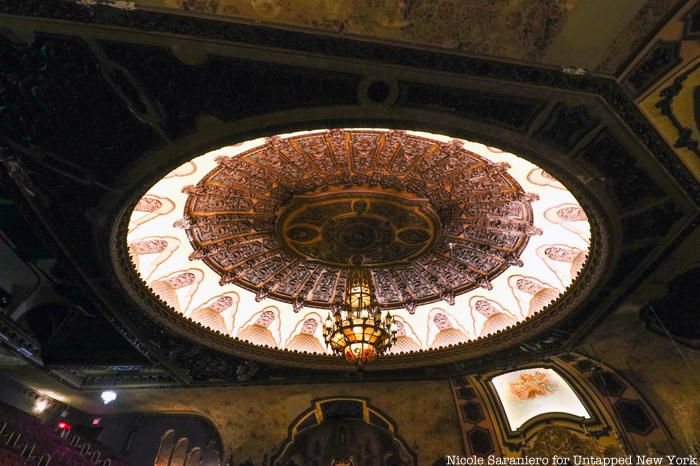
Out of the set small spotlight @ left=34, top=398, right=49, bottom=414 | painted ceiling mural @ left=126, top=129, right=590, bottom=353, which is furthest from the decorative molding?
small spotlight @ left=34, top=398, right=49, bottom=414

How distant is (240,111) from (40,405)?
381 inches

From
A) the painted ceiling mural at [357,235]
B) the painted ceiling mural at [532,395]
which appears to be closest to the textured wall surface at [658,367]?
the painted ceiling mural at [357,235]

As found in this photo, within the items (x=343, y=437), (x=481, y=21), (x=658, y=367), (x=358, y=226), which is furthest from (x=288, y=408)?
(x=481, y=21)

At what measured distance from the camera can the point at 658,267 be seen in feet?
20.2

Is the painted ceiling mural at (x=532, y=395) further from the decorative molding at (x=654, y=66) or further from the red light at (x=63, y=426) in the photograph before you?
the red light at (x=63, y=426)

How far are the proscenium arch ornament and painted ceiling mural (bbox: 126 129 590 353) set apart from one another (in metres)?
2.26

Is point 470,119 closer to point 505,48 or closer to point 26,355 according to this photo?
point 505,48

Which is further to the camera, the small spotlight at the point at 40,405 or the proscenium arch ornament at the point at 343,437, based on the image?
the proscenium arch ornament at the point at 343,437

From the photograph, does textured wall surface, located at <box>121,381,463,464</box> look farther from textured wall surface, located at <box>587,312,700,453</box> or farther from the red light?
textured wall surface, located at <box>587,312,700,453</box>

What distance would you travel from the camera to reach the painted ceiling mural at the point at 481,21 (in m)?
3.51

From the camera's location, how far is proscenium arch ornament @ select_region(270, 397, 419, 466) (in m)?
10.7

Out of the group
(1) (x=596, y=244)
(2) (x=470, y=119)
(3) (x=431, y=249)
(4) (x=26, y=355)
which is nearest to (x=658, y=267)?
(1) (x=596, y=244)

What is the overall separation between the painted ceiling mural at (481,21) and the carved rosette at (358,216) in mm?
2042

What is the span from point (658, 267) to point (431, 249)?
11.0 feet
